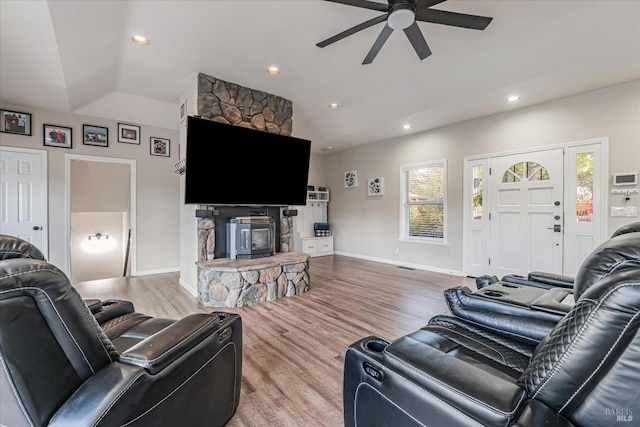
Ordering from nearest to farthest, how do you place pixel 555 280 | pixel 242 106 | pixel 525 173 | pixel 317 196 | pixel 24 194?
pixel 555 280 < pixel 242 106 < pixel 24 194 < pixel 525 173 < pixel 317 196

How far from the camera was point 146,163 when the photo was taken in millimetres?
5109

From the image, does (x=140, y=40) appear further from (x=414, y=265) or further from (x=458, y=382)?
(x=414, y=265)

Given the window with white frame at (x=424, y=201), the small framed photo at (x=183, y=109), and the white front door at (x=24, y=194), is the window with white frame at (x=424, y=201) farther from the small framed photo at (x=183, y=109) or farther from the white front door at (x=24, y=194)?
the white front door at (x=24, y=194)

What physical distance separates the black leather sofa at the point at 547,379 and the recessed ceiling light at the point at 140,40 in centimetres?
359

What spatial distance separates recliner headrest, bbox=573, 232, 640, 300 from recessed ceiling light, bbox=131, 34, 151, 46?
394 centimetres

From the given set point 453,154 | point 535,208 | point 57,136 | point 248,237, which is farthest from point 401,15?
point 57,136

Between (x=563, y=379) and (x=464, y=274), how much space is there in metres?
4.66

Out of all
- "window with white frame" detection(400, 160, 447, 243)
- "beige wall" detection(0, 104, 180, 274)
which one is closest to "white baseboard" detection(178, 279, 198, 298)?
"beige wall" detection(0, 104, 180, 274)

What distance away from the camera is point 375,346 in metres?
1.18

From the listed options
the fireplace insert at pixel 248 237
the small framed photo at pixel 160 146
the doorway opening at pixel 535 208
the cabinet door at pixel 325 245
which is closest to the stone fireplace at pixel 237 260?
the fireplace insert at pixel 248 237

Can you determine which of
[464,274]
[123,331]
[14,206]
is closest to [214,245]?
[123,331]

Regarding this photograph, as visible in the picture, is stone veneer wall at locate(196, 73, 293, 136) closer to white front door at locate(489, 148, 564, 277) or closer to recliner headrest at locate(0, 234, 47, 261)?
recliner headrest at locate(0, 234, 47, 261)

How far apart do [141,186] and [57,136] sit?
4.34ft

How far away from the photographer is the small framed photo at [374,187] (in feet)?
20.8
